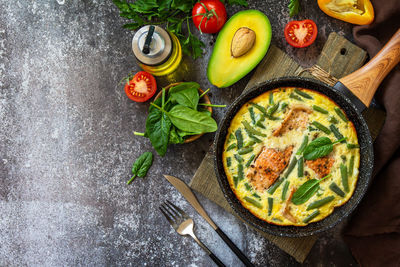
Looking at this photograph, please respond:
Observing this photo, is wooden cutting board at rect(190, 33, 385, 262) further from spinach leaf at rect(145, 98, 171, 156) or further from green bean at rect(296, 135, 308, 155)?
green bean at rect(296, 135, 308, 155)

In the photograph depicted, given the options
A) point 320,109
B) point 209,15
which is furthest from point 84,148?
point 320,109

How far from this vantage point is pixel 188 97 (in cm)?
269

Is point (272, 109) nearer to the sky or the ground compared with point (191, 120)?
nearer to the sky

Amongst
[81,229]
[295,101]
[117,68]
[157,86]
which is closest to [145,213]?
[81,229]

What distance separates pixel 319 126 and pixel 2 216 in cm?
289

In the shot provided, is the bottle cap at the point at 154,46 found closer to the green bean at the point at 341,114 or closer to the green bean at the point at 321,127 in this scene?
the green bean at the point at 321,127

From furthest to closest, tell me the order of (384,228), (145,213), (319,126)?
(145,213), (384,228), (319,126)

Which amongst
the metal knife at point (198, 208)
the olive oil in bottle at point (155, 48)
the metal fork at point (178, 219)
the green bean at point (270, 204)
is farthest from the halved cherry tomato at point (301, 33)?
the metal fork at point (178, 219)

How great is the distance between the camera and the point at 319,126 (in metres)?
2.46

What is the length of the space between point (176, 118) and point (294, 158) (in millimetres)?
933

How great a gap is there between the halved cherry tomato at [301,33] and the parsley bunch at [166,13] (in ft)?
1.44

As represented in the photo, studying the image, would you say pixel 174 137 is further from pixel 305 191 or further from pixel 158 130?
pixel 305 191

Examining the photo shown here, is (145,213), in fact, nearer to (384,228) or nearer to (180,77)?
(180,77)

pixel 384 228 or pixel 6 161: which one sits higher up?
pixel 384 228
